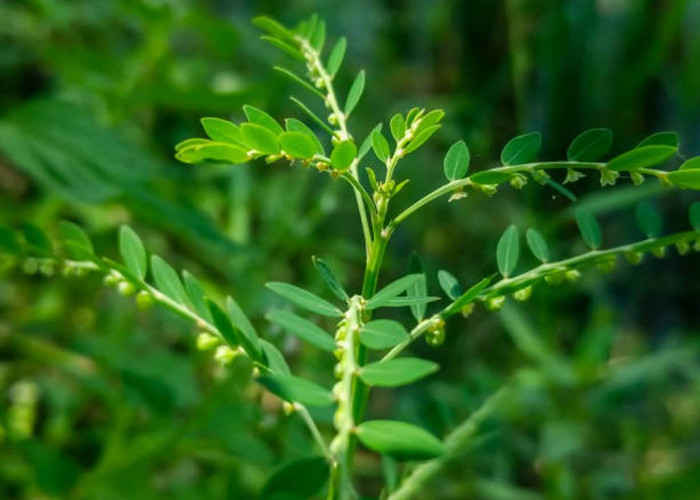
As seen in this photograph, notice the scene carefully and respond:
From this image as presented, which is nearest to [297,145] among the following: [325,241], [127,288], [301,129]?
[301,129]

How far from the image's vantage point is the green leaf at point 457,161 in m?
0.34

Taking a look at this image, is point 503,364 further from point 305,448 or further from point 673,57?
point 673,57

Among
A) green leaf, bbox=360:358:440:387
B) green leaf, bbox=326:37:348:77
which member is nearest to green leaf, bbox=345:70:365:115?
green leaf, bbox=326:37:348:77

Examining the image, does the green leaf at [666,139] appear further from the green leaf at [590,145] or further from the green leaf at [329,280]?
the green leaf at [329,280]

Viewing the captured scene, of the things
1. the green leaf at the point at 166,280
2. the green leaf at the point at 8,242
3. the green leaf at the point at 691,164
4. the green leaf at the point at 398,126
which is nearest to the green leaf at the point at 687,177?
the green leaf at the point at 691,164

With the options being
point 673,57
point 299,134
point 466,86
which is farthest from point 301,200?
point 299,134

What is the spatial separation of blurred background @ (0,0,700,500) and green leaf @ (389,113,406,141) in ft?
0.68

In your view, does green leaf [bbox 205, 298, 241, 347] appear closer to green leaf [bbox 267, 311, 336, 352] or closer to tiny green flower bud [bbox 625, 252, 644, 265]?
green leaf [bbox 267, 311, 336, 352]

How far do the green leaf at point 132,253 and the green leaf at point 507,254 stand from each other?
163mm

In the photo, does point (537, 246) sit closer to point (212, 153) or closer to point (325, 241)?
point (212, 153)

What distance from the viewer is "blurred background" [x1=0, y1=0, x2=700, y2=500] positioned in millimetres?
665

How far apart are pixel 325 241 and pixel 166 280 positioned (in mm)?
582

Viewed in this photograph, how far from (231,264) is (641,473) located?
0.49 metres

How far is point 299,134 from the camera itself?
Answer: 0.31m
